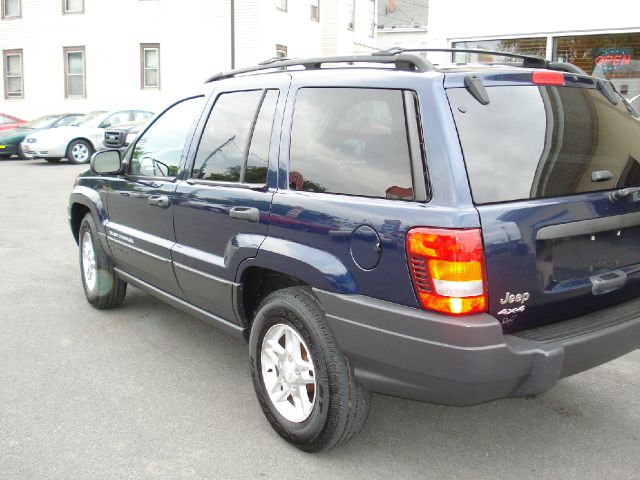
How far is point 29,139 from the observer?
58.6ft

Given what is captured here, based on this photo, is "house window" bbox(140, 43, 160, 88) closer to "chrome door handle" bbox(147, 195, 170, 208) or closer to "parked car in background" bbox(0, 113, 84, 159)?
"parked car in background" bbox(0, 113, 84, 159)

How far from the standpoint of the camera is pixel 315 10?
26.0 meters

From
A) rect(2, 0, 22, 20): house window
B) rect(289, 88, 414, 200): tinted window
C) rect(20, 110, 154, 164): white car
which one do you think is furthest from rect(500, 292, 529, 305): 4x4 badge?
rect(2, 0, 22, 20): house window

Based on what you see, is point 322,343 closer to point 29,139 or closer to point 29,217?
point 29,217

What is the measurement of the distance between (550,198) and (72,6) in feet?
82.9

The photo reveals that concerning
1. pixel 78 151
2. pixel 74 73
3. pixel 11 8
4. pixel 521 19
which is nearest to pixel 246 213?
pixel 521 19

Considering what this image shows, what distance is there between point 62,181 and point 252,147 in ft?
39.5

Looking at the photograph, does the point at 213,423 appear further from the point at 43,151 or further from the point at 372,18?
the point at 372,18

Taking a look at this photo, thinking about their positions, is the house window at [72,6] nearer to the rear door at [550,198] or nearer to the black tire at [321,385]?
the black tire at [321,385]

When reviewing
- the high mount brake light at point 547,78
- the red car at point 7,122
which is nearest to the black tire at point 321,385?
the high mount brake light at point 547,78

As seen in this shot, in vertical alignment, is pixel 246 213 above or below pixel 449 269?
above

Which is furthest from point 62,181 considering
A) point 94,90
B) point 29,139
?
point 94,90

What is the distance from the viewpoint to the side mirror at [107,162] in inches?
191

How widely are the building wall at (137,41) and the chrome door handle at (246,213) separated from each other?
19.5 meters
